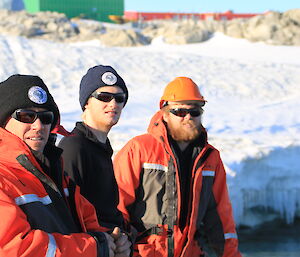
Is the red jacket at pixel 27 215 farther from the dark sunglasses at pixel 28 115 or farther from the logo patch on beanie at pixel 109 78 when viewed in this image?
the logo patch on beanie at pixel 109 78

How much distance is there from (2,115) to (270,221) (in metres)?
6.92

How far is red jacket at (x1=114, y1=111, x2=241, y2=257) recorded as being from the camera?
3240mm

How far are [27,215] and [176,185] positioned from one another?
1444mm

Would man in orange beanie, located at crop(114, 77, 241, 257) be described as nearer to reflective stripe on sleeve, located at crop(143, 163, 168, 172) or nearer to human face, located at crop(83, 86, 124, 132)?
reflective stripe on sleeve, located at crop(143, 163, 168, 172)

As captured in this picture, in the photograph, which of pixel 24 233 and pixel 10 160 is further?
pixel 10 160

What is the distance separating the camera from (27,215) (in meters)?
1.90

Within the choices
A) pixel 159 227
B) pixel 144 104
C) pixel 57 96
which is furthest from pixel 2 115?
pixel 57 96

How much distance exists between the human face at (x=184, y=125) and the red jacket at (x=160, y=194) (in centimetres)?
7

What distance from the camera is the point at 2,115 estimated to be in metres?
2.10

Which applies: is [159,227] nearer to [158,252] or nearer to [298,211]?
[158,252]

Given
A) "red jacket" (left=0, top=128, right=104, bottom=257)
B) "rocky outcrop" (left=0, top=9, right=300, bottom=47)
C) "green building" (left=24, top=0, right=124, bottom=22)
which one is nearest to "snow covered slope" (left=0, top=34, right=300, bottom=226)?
"rocky outcrop" (left=0, top=9, right=300, bottom=47)

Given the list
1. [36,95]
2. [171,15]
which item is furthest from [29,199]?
[171,15]

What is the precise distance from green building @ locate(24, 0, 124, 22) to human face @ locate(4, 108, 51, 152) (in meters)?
40.6

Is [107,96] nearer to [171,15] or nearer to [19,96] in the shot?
[19,96]
